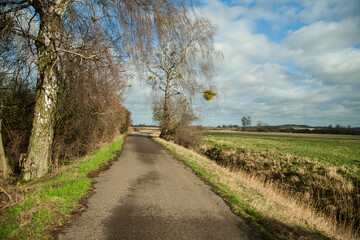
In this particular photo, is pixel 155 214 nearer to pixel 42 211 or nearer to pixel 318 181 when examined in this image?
pixel 42 211

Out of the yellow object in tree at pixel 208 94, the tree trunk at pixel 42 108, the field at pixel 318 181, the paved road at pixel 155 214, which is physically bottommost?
the field at pixel 318 181

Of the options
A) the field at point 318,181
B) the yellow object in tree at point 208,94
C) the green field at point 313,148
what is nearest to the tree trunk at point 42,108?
the field at point 318,181

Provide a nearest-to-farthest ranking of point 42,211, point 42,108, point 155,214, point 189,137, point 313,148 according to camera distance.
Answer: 1. point 42,211
2. point 155,214
3. point 42,108
4. point 189,137
5. point 313,148

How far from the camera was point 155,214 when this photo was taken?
3.76 metres

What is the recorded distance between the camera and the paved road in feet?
10.2

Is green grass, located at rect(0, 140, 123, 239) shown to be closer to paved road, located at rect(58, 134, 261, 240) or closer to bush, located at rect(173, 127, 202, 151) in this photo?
paved road, located at rect(58, 134, 261, 240)

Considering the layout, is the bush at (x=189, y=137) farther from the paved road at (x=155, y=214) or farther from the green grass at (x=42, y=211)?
the green grass at (x=42, y=211)

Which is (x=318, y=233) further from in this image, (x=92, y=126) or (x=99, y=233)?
(x=92, y=126)

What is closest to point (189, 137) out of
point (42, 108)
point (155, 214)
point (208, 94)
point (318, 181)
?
point (208, 94)

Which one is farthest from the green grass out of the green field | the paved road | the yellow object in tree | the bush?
the bush

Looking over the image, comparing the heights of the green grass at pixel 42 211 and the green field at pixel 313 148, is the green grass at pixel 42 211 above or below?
above

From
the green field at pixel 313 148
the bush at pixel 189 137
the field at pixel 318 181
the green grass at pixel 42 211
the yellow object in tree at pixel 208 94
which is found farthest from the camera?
the bush at pixel 189 137

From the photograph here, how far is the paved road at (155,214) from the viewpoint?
3100 millimetres

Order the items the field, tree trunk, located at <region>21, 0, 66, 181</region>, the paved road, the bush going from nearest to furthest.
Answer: the paved road → tree trunk, located at <region>21, 0, 66, 181</region> → the field → the bush
